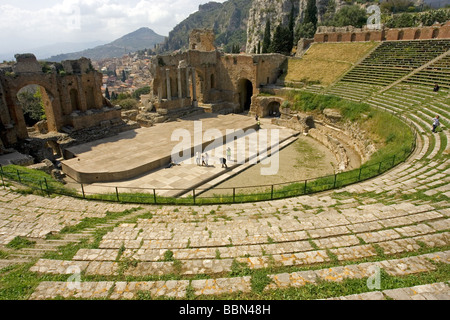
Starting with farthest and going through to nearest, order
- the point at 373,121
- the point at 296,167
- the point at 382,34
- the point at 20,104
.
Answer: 1. the point at 382,34
2. the point at 373,121
3. the point at 296,167
4. the point at 20,104

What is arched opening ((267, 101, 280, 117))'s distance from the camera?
110ft

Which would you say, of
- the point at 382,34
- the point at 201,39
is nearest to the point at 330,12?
the point at 382,34

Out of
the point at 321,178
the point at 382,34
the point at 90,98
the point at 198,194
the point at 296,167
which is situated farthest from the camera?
the point at 382,34

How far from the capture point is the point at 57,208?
10.6 metres

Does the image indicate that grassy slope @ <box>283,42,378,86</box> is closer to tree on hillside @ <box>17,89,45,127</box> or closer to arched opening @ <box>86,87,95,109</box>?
arched opening @ <box>86,87,95,109</box>

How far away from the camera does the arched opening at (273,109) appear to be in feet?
110

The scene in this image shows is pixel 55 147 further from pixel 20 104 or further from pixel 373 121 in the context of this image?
pixel 373 121

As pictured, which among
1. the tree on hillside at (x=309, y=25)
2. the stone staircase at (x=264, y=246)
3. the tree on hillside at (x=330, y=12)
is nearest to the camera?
the stone staircase at (x=264, y=246)

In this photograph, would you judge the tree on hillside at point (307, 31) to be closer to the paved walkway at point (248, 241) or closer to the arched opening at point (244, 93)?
the arched opening at point (244, 93)

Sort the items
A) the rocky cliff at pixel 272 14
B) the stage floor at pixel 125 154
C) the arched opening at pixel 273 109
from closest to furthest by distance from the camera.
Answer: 1. the stage floor at pixel 125 154
2. the arched opening at pixel 273 109
3. the rocky cliff at pixel 272 14

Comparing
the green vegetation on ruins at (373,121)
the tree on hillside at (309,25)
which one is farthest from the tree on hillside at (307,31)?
the green vegetation on ruins at (373,121)

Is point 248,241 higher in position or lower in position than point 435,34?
lower

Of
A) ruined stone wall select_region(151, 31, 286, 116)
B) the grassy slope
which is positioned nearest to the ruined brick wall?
ruined stone wall select_region(151, 31, 286, 116)

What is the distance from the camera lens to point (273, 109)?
3412cm
